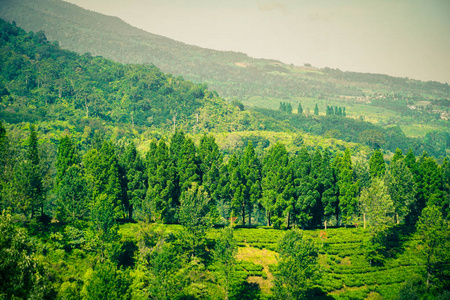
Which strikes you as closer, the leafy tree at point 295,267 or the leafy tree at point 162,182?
the leafy tree at point 295,267

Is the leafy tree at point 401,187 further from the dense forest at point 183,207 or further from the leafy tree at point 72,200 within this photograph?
the leafy tree at point 72,200

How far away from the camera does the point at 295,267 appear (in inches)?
1818

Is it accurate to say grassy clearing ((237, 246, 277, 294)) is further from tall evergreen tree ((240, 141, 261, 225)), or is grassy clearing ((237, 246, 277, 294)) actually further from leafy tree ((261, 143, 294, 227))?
tall evergreen tree ((240, 141, 261, 225))

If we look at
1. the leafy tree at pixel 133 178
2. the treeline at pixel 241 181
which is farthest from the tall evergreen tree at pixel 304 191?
the leafy tree at pixel 133 178

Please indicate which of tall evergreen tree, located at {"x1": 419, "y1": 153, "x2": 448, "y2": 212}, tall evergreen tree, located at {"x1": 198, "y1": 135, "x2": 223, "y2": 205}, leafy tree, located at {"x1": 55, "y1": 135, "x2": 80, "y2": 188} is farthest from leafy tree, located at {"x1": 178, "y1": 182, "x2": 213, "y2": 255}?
tall evergreen tree, located at {"x1": 419, "y1": 153, "x2": 448, "y2": 212}

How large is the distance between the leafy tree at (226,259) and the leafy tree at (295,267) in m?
5.69

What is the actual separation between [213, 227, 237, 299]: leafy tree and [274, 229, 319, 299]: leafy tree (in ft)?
18.7

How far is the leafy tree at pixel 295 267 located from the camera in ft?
150

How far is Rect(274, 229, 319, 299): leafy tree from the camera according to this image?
150ft

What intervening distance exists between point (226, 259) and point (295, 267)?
28.1 feet

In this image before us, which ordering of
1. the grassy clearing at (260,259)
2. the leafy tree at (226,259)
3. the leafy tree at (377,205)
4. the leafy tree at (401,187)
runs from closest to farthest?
the leafy tree at (226,259)
the grassy clearing at (260,259)
the leafy tree at (377,205)
the leafy tree at (401,187)

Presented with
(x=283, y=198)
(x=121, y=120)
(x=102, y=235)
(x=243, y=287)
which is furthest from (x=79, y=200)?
(x=121, y=120)

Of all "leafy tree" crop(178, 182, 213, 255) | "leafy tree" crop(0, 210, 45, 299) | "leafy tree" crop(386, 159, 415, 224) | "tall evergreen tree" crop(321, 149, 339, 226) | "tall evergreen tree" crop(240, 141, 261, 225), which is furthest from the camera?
"tall evergreen tree" crop(240, 141, 261, 225)

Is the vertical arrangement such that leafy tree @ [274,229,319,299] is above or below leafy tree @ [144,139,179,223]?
below
